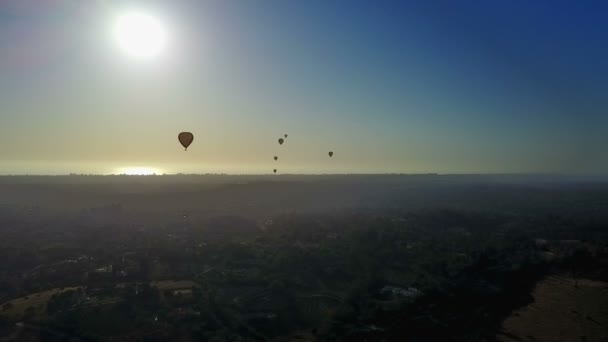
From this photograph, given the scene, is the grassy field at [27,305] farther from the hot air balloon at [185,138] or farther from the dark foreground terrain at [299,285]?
the hot air balloon at [185,138]

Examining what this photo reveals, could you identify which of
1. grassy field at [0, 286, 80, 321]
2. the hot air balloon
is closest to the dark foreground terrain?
grassy field at [0, 286, 80, 321]

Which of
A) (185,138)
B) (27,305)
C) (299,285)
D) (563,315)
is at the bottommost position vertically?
(563,315)

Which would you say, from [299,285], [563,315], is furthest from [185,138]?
[563,315]

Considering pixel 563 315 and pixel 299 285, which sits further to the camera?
pixel 299 285

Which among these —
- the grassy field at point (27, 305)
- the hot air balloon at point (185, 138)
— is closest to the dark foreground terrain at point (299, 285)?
the grassy field at point (27, 305)

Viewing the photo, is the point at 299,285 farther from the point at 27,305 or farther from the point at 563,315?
the point at 27,305

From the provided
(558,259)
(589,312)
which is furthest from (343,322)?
(558,259)

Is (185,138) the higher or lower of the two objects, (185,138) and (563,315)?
the higher
